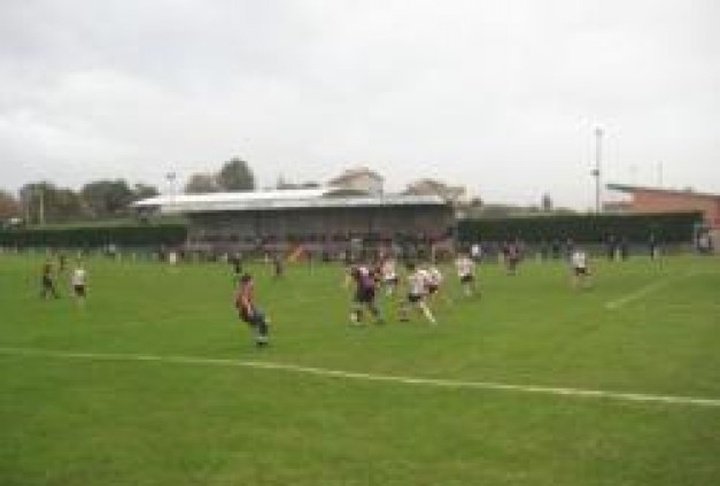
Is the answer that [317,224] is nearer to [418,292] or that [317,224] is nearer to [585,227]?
[585,227]

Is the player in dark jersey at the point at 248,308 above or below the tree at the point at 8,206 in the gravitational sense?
below

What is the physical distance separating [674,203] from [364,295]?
3059 inches

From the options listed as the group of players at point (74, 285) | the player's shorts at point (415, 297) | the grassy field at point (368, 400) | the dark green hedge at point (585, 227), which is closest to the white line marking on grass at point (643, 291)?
the grassy field at point (368, 400)

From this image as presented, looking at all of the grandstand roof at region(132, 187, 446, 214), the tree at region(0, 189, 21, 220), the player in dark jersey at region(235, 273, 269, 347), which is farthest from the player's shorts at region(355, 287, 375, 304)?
the tree at region(0, 189, 21, 220)

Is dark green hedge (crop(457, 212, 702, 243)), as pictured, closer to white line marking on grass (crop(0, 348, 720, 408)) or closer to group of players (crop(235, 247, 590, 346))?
group of players (crop(235, 247, 590, 346))

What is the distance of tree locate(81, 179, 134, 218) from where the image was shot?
163 m

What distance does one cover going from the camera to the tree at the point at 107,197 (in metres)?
163

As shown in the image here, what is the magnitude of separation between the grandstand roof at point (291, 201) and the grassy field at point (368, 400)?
58289mm

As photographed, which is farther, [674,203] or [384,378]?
[674,203]

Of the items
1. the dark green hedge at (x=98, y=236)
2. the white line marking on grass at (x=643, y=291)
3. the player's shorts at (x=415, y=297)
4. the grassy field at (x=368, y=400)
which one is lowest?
the grassy field at (x=368, y=400)

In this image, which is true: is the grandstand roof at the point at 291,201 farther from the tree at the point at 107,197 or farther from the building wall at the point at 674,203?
the tree at the point at 107,197

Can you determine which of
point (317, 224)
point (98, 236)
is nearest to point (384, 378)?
point (317, 224)

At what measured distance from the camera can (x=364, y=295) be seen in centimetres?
3294

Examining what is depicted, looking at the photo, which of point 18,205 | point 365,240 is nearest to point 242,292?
point 365,240
